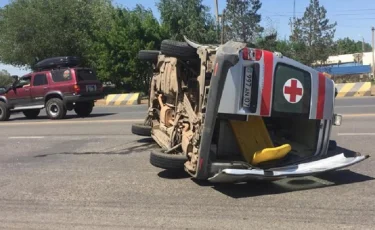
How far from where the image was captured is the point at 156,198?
21.4 ft

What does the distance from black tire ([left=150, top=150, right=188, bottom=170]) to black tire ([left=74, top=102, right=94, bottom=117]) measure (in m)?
13.5

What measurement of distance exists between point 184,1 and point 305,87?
117ft

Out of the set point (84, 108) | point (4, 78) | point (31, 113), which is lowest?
point (31, 113)

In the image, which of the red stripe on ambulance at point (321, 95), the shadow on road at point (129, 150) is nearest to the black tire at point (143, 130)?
the shadow on road at point (129, 150)

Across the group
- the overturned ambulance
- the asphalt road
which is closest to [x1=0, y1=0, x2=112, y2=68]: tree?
the asphalt road

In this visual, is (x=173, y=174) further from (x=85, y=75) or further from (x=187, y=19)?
(x=187, y=19)

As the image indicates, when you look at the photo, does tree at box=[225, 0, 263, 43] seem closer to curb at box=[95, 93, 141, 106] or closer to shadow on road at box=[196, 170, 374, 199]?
curb at box=[95, 93, 141, 106]

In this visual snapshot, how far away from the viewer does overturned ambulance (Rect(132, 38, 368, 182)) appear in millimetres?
6152

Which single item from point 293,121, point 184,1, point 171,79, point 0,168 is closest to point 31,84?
point 0,168

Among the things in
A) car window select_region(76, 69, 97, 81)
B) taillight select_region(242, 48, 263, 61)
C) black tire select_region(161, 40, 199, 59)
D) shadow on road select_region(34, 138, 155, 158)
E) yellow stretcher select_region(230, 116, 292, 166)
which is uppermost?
black tire select_region(161, 40, 199, 59)

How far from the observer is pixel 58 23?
36219 millimetres

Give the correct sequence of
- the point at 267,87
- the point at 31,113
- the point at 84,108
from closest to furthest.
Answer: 1. the point at 267,87
2. the point at 84,108
3. the point at 31,113

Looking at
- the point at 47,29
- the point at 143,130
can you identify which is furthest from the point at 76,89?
the point at 47,29

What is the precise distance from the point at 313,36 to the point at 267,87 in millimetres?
43452
